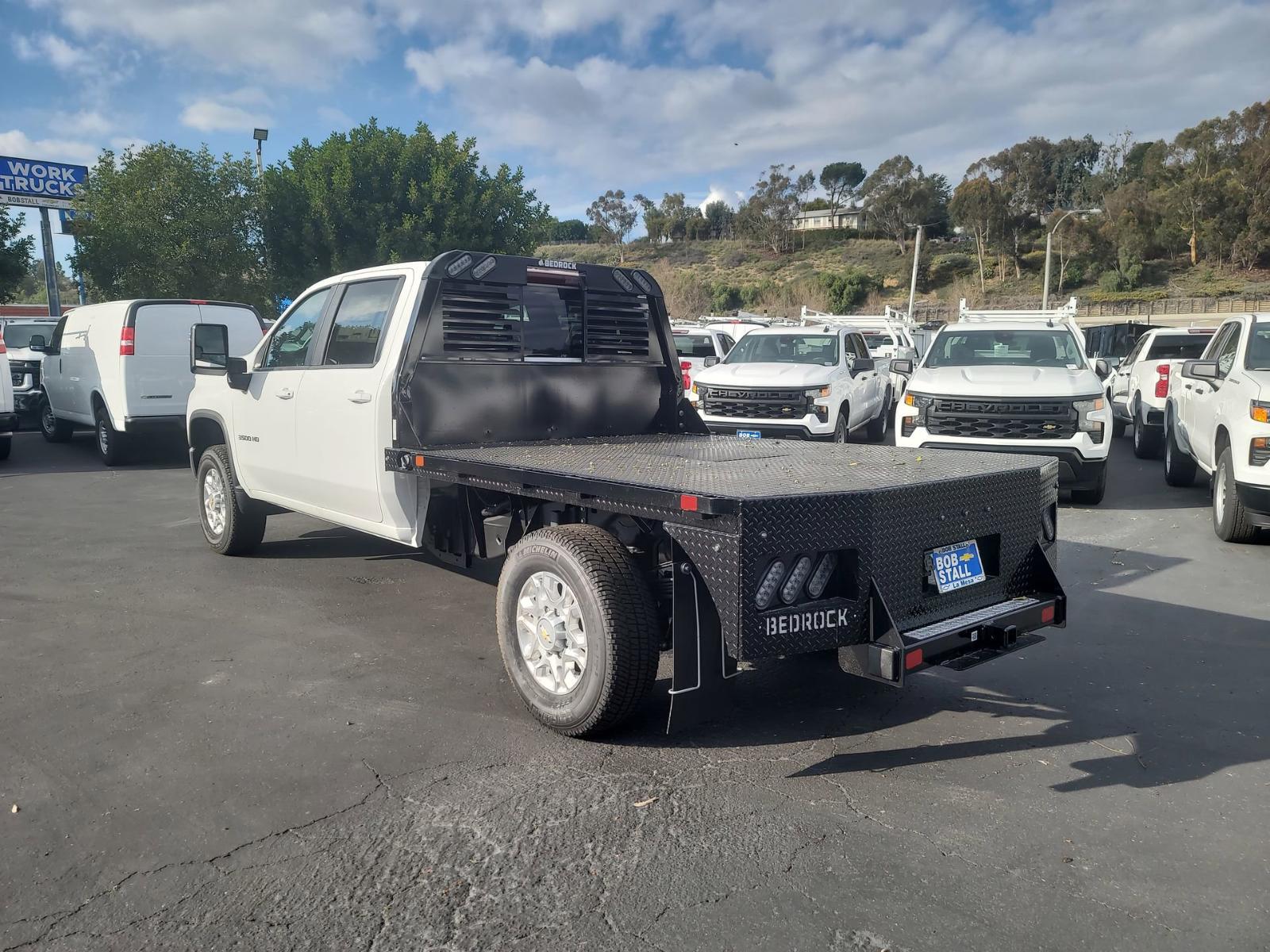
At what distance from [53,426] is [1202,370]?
16.1m

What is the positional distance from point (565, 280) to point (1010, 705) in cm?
354

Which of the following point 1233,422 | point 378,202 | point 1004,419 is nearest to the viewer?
point 1233,422

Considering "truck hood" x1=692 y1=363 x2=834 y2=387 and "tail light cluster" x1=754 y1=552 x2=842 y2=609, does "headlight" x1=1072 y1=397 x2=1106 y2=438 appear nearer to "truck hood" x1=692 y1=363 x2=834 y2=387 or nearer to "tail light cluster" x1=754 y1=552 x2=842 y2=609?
"truck hood" x1=692 y1=363 x2=834 y2=387

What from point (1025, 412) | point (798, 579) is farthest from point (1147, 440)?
point (798, 579)

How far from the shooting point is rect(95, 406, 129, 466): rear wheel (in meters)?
12.7

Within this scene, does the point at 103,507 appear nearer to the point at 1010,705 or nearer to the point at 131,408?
the point at 131,408

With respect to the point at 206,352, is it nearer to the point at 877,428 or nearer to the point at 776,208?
the point at 877,428

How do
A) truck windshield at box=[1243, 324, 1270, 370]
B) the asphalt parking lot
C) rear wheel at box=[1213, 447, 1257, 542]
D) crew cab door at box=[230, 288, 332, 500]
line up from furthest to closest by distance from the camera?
truck windshield at box=[1243, 324, 1270, 370] < rear wheel at box=[1213, 447, 1257, 542] < crew cab door at box=[230, 288, 332, 500] < the asphalt parking lot

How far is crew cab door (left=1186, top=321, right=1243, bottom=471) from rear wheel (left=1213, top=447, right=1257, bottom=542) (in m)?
0.42

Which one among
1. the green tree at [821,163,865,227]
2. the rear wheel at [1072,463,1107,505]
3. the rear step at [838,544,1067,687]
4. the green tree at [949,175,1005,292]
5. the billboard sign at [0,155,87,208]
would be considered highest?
the green tree at [821,163,865,227]

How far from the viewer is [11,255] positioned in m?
25.7

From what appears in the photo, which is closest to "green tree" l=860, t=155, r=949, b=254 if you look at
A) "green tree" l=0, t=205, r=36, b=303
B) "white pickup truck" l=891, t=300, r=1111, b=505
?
"green tree" l=0, t=205, r=36, b=303

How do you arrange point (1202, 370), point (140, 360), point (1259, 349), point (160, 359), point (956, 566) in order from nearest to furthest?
point (956, 566), point (1202, 370), point (1259, 349), point (140, 360), point (160, 359)

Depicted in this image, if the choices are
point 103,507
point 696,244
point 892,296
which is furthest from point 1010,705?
point 696,244
